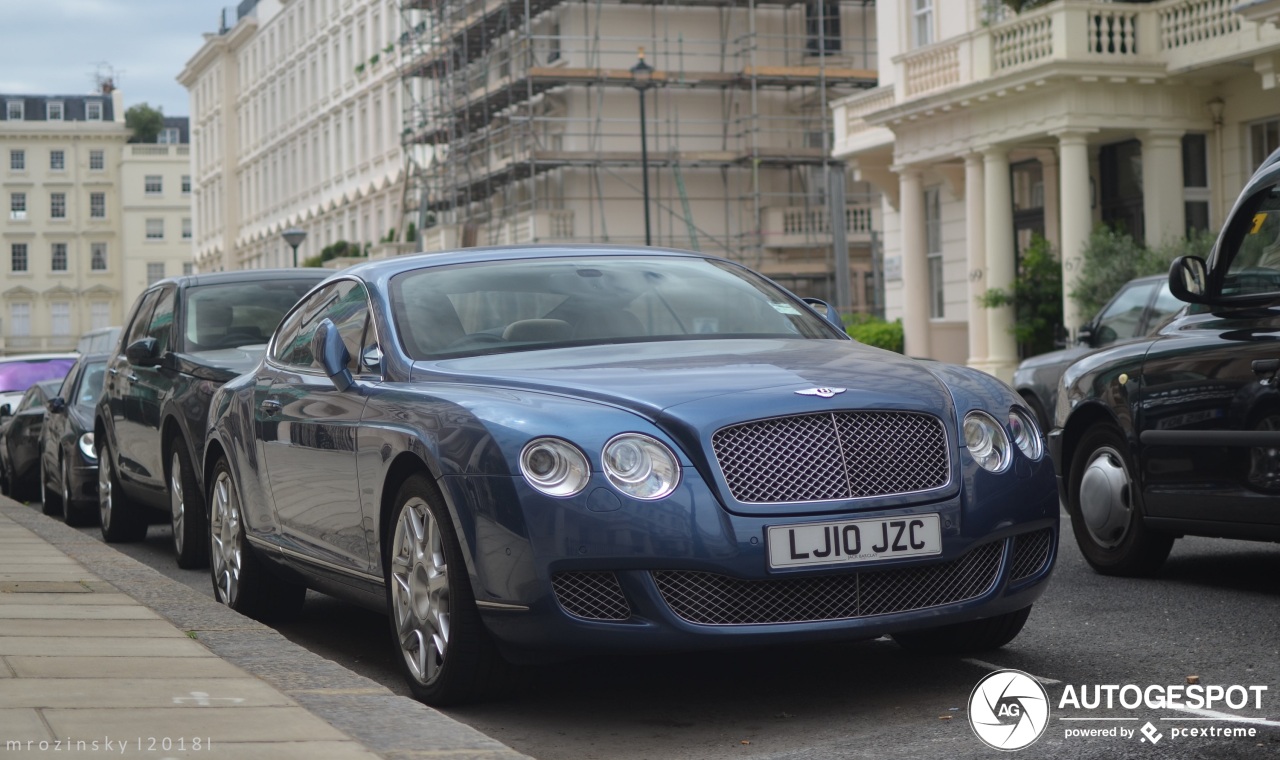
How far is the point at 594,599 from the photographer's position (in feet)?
18.7

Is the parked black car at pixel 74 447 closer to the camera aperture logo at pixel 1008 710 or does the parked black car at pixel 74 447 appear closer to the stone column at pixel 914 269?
the camera aperture logo at pixel 1008 710

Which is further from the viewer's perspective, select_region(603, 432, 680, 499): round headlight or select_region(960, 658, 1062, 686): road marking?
select_region(960, 658, 1062, 686): road marking

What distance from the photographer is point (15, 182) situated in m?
133

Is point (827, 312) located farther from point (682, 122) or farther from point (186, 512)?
point (682, 122)

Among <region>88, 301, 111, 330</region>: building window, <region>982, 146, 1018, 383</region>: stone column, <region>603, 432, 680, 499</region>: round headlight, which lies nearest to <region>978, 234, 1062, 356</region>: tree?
<region>982, 146, 1018, 383</region>: stone column

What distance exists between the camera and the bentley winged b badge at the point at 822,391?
5.89 metres

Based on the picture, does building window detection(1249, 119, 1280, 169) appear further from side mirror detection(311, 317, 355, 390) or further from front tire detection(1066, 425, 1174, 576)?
side mirror detection(311, 317, 355, 390)

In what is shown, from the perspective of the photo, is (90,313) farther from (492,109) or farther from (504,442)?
(504,442)

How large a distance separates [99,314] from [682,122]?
90.0m

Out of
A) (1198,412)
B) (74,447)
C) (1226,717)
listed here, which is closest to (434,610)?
(1226,717)

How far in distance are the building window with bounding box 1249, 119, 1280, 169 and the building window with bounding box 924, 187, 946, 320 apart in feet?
27.2

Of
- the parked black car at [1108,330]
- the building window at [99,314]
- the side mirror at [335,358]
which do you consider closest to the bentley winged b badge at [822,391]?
the side mirror at [335,358]

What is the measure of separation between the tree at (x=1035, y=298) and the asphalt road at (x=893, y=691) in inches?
891

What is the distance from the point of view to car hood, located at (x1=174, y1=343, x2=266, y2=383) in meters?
10.9
